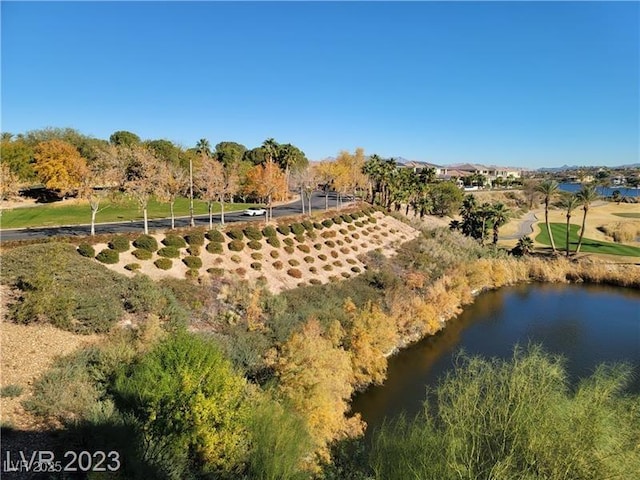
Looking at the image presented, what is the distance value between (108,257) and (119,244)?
1689 mm

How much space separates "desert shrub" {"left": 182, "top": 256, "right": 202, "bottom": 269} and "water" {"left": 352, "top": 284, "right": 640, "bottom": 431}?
17.6m

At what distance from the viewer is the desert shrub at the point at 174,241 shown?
33938 millimetres

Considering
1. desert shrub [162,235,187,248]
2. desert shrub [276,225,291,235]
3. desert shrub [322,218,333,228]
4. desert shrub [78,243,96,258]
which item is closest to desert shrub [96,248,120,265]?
desert shrub [78,243,96,258]

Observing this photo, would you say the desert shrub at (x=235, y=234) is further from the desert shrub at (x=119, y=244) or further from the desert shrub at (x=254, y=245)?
the desert shrub at (x=119, y=244)

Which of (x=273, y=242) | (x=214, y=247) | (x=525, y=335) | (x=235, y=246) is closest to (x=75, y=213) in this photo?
(x=214, y=247)

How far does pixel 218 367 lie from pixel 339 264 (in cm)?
3068

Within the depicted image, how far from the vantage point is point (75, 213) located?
171ft

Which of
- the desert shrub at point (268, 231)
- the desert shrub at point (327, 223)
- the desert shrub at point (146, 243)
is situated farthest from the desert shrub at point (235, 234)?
the desert shrub at point (327, 223)

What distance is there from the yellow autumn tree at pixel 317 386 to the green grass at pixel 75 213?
29.1 metres

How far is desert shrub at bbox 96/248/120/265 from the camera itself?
95.3 ft

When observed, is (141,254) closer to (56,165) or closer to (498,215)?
(56,165)


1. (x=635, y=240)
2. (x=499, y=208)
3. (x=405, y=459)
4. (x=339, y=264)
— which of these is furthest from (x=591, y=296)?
(x=405, y=459)

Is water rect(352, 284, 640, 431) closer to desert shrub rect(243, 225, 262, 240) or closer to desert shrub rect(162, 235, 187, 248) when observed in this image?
desert shrub rect(243, 225, 262, 240)

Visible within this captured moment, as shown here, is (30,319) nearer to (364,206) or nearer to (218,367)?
(218,367)
